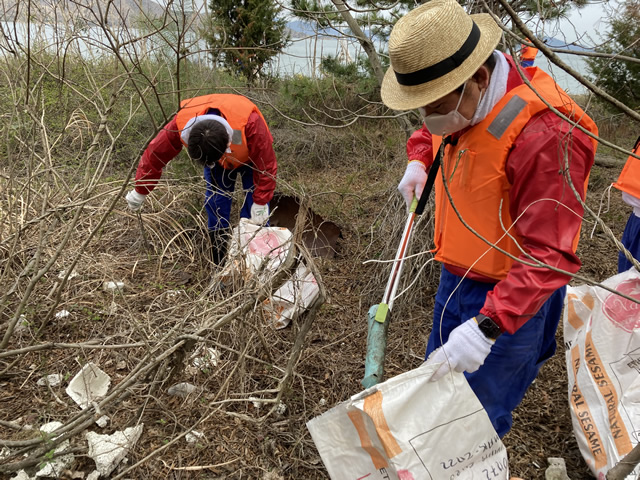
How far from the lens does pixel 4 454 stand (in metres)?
1.64

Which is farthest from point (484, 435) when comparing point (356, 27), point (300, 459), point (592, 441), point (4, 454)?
point (356, 27)

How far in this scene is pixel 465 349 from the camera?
1401 mm

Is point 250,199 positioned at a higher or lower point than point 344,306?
higher

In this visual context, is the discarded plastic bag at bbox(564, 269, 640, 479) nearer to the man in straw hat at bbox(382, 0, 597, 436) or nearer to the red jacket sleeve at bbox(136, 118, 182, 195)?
the man in straw hat at bbox(382, 0, 597, 436)

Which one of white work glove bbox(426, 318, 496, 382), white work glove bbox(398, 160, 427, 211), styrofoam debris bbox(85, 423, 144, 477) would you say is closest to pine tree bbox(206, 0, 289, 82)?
white work glove bbox(398, 160, 427, 211)

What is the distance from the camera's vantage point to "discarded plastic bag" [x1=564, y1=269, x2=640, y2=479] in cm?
181

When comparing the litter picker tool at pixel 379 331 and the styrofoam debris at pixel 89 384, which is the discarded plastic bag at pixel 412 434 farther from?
the styrofoam debris at pixel 89 384

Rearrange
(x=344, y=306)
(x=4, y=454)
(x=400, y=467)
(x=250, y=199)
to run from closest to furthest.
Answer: (x=400, y=467) < (x=4, y=454) < (x=344, y=306) < (x=250, y=199)

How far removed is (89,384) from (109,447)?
357 mm

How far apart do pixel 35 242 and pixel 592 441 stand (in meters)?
3.05

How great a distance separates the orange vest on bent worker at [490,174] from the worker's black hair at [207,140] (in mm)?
1661

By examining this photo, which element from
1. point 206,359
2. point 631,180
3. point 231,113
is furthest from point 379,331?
point 231,113

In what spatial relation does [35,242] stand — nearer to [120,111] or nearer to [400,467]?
[400,467]

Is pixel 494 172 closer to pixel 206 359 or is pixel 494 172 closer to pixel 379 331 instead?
pixel 379 331
